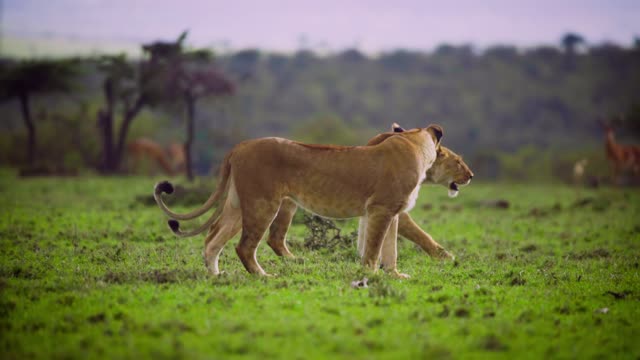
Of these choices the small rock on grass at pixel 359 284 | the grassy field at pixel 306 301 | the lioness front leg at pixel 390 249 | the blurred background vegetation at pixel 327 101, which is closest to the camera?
the grassy field at pixel 306 301

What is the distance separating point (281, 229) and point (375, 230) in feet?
6.51

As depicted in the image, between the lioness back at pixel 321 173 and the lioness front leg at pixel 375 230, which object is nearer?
the lioness back at pixel 321 173

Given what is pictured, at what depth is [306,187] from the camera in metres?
8.70

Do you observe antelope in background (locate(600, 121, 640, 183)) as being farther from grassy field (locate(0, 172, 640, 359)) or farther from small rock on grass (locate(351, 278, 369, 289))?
small rock on grass (locate(351, 278, 369, 289))

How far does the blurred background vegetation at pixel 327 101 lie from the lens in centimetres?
3397

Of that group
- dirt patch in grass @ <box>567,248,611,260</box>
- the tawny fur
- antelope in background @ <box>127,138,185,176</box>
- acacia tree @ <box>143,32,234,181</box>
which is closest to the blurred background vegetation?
acacia tree @ <box>143,32,234,181</box>

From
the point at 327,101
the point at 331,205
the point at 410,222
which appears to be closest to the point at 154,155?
the point at 410,222

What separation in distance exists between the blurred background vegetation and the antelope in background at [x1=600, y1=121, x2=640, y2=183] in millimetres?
11450

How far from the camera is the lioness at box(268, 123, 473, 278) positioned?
934 centimetres

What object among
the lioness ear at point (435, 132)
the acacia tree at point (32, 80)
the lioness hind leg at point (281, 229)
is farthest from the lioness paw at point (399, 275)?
the acacia tree at point (32, 80)

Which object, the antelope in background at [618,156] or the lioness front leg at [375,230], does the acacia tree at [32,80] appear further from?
the lioness front leg at [375,230]

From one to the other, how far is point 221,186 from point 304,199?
0.90m

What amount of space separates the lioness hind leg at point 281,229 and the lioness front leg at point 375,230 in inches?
70.3

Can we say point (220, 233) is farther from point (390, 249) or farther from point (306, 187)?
point (390, 249)
